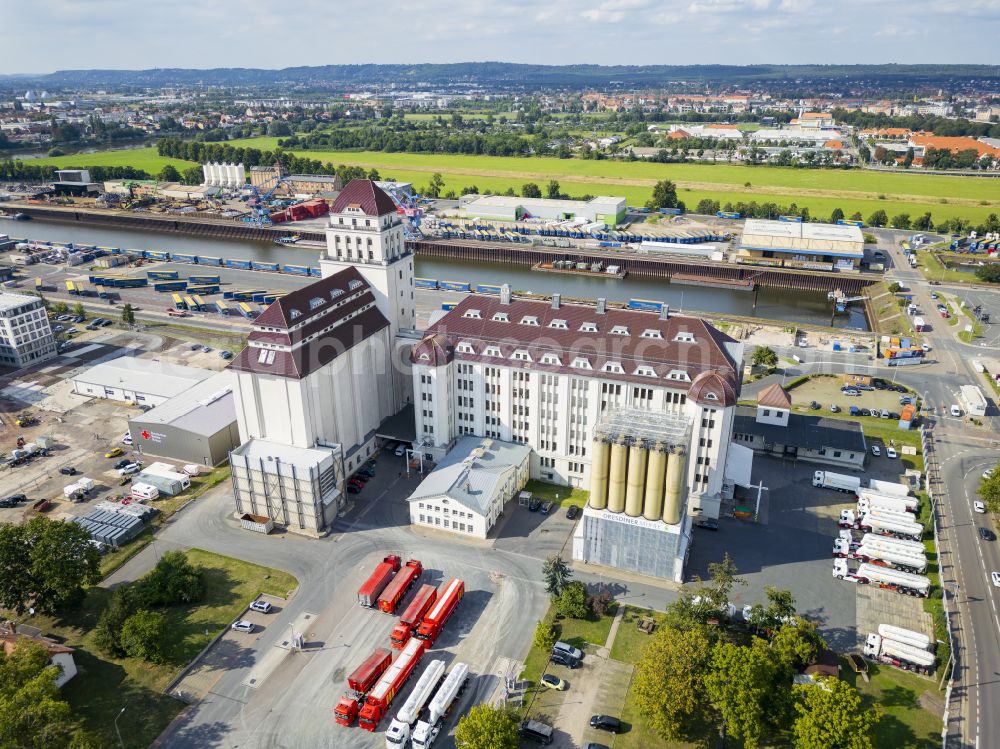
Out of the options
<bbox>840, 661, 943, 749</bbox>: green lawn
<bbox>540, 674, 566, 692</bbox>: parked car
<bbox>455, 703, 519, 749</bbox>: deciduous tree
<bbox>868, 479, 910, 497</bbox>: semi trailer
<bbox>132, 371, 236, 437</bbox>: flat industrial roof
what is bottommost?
<bbox>840, 661, 943, 749</bbox>: green lawn

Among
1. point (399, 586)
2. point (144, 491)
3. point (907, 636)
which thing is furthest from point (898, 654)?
point (144, 491)

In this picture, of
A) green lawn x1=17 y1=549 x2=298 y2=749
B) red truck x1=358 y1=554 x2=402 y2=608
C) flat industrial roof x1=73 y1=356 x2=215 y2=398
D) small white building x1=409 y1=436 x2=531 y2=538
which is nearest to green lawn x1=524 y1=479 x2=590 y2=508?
small white building x1=409 y1=436 x2=531 y2=538

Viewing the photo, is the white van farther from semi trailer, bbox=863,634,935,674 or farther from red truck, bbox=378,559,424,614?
semi trailer, bbox=863,634,935,674

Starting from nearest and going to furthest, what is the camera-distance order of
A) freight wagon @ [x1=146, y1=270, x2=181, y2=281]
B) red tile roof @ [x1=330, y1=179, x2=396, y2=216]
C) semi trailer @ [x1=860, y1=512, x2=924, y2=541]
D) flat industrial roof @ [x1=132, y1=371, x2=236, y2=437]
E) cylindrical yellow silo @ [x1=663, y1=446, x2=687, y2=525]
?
cylindrical yellow silo @ [x1=663, y1=446, x2=687, y2=525] → semi trailer @ [x1=860, y1=512, x2=924, y2=541] → red tile roof @ [x1=330, y1=179, x2=396, y2=216] → flat industrial roof @ [x1=132, y1=371, x2=236, y2=437] → freight wagon @ [x1=146, y1=270, x2=181, y2=281]

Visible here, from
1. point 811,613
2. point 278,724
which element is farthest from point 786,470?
point 278,724

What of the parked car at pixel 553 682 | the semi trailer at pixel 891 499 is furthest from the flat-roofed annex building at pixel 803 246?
the parked car at pixel 553 682

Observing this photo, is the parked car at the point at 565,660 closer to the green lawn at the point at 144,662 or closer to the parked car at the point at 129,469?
the green lawn at the point at 144,662
